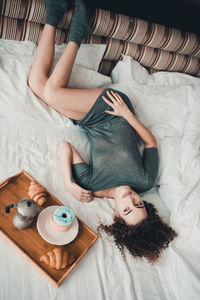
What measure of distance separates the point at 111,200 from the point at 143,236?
9.8 inches

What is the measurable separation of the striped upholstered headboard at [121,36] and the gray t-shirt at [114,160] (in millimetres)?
487

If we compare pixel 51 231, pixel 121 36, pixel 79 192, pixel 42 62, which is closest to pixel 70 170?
pixel 79 192

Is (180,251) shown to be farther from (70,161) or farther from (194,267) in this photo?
(70,161)

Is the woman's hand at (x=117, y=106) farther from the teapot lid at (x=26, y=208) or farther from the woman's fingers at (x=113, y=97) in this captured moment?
the teapot lid at (x=26, y=208)

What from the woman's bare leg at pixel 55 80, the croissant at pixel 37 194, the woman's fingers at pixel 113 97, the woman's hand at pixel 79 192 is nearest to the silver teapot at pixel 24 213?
the croissant at pixel 37 194

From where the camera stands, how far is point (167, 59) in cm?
167

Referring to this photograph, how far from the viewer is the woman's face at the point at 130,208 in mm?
1010

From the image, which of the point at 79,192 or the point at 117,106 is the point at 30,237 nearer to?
the point at 79,192

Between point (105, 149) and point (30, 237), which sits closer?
point (30, 237)

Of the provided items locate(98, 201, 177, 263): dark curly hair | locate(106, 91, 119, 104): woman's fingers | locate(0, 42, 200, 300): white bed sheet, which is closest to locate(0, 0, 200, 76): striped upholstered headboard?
locate(0, 42, 200, 300): white bed sheet

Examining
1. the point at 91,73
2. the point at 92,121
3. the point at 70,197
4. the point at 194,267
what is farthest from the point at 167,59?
the point at 194,267

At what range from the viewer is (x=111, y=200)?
1154 millimetres

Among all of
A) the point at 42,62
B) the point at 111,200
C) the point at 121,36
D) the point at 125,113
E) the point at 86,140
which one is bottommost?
the point at 111,200

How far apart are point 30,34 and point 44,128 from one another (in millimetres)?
606
